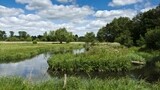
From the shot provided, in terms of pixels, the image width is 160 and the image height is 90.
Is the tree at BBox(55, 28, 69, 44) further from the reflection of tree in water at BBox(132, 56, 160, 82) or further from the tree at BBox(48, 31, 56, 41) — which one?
the reflection of tree in water at BBox(132, 56, 160, 82)

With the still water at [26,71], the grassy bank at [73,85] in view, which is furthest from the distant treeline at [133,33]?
the grassy bank at [73,85]

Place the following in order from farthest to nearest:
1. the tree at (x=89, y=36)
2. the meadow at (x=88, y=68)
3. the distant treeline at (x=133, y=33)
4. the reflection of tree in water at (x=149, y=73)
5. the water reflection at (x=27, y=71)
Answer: the tree at (x=89, y=36), the distant treeline at (x=133, y=33), the reflection of tree in water at (x=149, y=73), the water reflection at (x=27, y=71), the meadow at (x=88, y=68)

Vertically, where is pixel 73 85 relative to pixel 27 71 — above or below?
above

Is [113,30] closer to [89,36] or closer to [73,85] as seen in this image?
[89,36]

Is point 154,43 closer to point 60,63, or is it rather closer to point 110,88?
point 60,63

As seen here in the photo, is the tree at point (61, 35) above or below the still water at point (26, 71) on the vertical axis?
above

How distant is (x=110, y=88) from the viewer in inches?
639

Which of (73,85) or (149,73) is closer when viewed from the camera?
(73,85)

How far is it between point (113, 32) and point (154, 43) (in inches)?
2937

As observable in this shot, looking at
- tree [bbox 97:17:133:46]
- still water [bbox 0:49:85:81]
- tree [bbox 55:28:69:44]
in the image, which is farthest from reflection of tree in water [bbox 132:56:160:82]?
tree [bbox 55:28:69:44]

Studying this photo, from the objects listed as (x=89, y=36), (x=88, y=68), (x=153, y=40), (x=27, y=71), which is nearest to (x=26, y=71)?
(x=27, y=71)

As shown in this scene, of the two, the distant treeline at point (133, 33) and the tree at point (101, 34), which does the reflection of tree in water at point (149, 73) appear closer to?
the distant treeline at point (133, 33)

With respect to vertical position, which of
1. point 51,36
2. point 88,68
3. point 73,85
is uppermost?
point 51,36

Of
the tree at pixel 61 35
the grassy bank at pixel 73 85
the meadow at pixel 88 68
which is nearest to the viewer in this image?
the grassy bank at pixel 73 85
